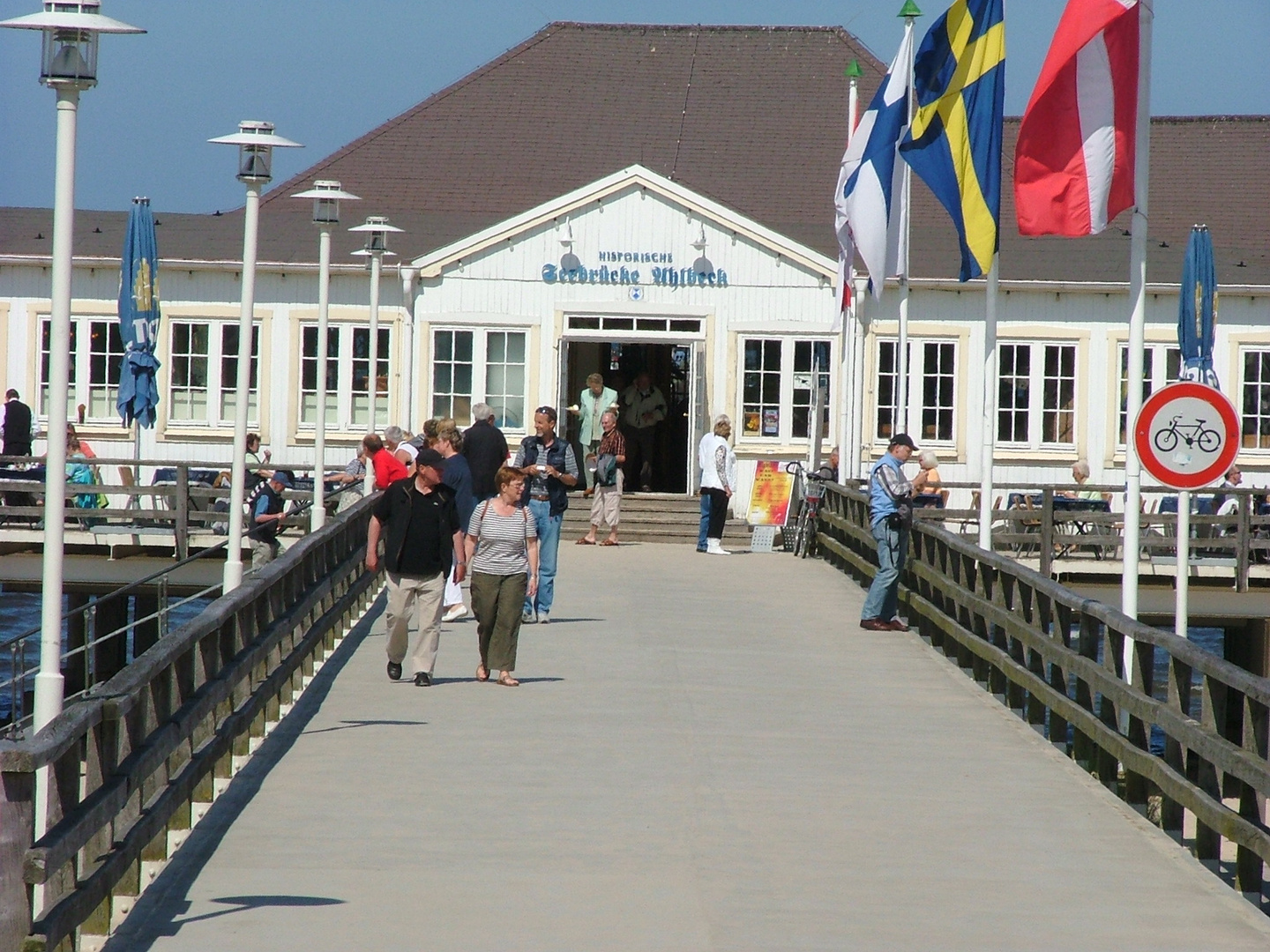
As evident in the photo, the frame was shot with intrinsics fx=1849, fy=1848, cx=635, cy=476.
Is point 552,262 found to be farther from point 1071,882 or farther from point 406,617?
point 1071,882

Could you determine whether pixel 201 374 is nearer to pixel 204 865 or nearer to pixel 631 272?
pixel 631 272

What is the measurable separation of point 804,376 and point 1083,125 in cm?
1586

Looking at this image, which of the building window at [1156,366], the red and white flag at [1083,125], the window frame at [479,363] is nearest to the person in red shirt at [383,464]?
the red and white flag at [1083,125]

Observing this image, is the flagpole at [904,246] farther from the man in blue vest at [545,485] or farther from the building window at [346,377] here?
the building window at [346,377]

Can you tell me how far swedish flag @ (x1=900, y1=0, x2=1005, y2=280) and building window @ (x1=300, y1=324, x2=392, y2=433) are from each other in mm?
13884

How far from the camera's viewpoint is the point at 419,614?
43.6 feet

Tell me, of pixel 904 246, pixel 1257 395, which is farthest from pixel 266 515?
pixel 1257 395

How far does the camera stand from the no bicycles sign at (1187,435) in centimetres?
1071

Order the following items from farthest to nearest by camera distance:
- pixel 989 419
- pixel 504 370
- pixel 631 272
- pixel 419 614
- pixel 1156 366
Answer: pixel 1156 366 < pixel 504 370 < pixel 631 272 < pixel 989 419 < pixel 419 614

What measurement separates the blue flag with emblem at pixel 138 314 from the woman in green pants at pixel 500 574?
1118 cm

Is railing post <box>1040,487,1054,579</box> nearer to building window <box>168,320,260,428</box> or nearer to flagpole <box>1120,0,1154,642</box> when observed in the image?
flagpole <box>1120,0,1154,642</box>

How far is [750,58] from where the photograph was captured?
3741cm

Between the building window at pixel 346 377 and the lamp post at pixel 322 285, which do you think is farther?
the building window at pixel 346 377

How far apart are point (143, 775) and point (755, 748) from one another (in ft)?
14.9
